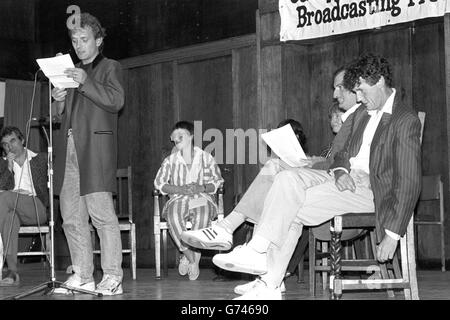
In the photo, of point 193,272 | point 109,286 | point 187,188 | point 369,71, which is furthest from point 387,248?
point 187,188

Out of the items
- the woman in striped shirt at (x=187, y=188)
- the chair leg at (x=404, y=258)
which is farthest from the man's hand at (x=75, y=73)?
the woman in striped shirt at (x=187, y=188)

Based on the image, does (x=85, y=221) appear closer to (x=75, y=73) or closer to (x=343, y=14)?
(x=75, y=73)

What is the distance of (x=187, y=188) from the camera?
240 inches

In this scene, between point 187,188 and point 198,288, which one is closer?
point 198,288

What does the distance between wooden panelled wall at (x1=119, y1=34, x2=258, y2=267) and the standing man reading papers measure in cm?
252

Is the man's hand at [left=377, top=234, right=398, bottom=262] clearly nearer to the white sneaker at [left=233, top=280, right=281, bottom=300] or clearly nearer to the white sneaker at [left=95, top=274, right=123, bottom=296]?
the white sneaker at [left=233, top=280, right=281, bottom=300]

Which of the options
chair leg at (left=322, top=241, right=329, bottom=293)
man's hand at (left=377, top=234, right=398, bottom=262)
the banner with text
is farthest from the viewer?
the banner with text

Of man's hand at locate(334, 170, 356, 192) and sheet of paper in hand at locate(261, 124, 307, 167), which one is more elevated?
sheet of paper in hand at locate(261, 124, 307, 167)

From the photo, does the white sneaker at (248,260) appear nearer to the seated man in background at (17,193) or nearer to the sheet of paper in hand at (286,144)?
the sheet of paper in hand at (286,144)

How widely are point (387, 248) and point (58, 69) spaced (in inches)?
77.2

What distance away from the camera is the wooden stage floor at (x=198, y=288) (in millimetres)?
4270

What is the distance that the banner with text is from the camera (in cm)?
586

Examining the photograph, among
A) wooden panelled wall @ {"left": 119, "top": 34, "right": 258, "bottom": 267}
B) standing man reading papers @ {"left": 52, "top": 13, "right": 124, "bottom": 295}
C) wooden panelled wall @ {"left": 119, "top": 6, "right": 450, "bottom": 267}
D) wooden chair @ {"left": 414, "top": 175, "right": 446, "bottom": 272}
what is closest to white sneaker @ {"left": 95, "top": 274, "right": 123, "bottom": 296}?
standing man reading papers @ {"left": 52, "top": 13, "right": 124, "bottom": 295}

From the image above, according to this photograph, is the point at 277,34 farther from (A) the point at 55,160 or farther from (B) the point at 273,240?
(B) the point at 273,240
